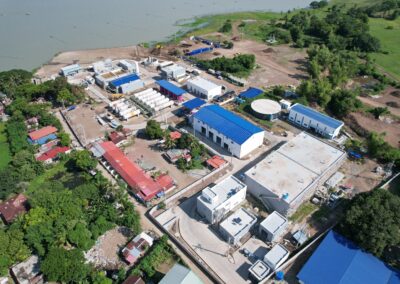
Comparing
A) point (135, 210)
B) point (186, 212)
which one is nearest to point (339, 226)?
point (186, 212)

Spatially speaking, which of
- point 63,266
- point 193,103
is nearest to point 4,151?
point 63,266

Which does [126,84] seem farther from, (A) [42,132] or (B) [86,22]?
(B) [86,22]

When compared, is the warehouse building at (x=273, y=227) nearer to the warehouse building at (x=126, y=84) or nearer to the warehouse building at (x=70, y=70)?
the warehouse building at (x=126, y=84)

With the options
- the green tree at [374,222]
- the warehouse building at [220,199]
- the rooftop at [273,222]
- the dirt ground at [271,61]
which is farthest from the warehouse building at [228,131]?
the dirt ground at [271,61]

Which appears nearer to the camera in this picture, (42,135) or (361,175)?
(361,175)

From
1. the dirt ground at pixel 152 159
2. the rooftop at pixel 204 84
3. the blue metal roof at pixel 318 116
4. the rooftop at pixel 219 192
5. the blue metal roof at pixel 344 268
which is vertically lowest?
the dirt ground at pixel 152 159

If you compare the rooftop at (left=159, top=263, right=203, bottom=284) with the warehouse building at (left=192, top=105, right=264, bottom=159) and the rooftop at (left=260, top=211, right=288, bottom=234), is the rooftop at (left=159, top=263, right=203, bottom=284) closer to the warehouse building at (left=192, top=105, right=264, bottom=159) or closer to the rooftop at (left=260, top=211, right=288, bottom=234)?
the rooftop at (left=260, top=211, right=288, bottom=234)
